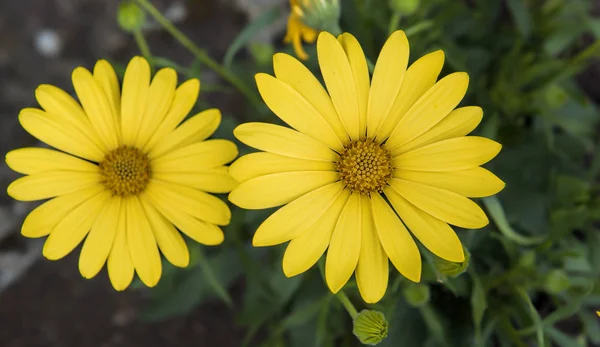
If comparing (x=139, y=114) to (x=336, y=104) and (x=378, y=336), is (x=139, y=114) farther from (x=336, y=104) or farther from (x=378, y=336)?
(x=378, y=336)

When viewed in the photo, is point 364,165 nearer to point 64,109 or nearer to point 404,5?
point 404,5

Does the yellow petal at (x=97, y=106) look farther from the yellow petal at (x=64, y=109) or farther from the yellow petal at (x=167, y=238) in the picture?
the yellow petal at (x=167, y=238)

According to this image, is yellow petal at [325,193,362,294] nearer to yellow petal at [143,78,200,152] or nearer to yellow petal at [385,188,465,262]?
yellow petal at [385,188,465,262]

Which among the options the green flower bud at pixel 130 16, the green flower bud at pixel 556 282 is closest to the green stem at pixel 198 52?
the green flower bud at pixel 130 16

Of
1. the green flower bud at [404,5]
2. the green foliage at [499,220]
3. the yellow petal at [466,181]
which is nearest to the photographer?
the yellow petal at [466,181]

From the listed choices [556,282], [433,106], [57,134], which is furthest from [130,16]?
[556,282]

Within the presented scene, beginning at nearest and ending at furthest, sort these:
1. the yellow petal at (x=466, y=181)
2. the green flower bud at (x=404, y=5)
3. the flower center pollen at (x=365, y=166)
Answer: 1. the yellow petal at (x=466, y=181)
2. the flower center pollen at (x=365, y=166)
3. the green flower bud at (x=404, y=5)
